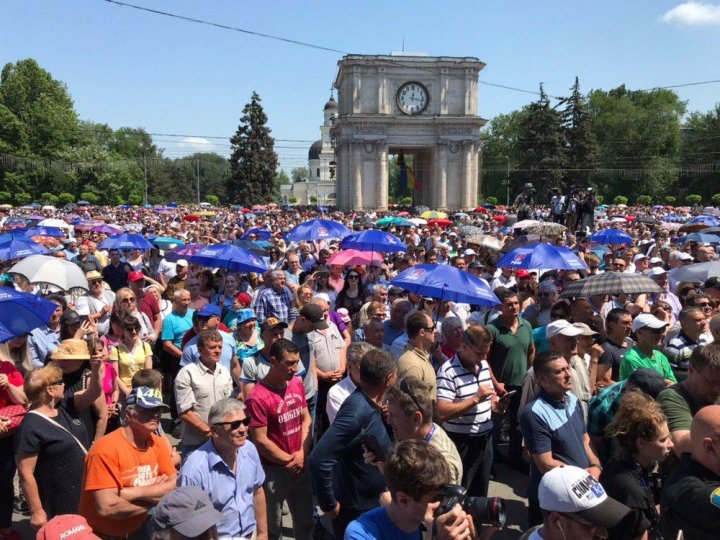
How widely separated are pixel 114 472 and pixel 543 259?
8.02m

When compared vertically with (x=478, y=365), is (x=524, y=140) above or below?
above

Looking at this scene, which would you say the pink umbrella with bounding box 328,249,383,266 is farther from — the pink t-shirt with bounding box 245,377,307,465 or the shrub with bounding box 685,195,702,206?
the shrub with bounding box 685,195,702,206

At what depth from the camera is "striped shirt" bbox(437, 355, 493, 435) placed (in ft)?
17.3

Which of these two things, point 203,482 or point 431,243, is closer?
point 203,482

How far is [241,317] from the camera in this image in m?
7.26

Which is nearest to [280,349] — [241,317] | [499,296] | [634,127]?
[241,317]

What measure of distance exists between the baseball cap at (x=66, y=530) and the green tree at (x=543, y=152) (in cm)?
6731

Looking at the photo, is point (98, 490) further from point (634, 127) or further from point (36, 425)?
point (634, 127)

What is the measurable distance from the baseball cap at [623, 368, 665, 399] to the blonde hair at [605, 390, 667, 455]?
3.50 ft

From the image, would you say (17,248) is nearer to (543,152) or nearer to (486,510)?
(486,510)

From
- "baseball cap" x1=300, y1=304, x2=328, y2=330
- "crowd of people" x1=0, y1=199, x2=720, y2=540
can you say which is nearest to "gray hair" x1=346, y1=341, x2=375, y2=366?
"crowd of people" x1=0, y1=199, x2=720, y2=540

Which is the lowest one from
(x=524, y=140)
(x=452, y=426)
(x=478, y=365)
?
(x=452, y=426)

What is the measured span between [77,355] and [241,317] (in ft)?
7.19

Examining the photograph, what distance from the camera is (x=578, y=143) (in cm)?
7050
